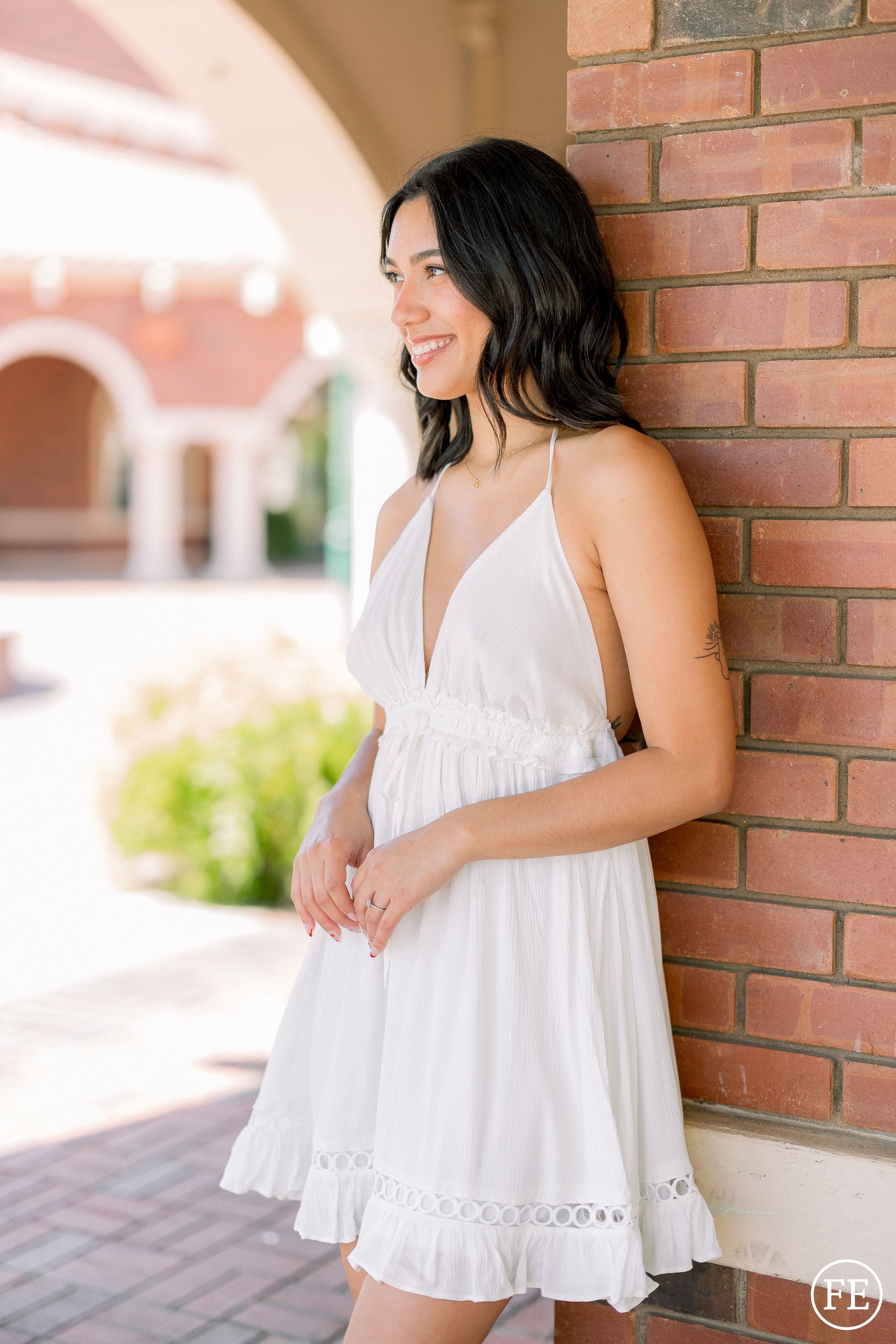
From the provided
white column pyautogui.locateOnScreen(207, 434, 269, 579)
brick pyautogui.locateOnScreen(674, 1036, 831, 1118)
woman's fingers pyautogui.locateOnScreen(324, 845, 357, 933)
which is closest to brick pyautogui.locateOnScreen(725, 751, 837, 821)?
brick pyautogui.locateOnScreen(674, 1036, 831, 1118)

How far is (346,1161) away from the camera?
6.02ft

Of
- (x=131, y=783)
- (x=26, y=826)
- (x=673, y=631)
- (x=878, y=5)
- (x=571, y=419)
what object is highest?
(x=878, y=5)

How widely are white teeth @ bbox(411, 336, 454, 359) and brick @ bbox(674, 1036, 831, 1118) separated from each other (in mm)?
1076

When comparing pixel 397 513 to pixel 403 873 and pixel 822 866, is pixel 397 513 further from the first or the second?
pixel 822 866

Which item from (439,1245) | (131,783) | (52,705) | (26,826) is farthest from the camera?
(52,705)

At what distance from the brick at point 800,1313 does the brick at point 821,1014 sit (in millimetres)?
335

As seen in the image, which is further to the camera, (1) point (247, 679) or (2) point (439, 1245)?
(1) point (247, 679)

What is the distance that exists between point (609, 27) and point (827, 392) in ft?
2.04

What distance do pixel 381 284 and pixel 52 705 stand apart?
7.71 metres

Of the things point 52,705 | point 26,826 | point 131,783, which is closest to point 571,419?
point 131,783

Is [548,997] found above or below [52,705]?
above

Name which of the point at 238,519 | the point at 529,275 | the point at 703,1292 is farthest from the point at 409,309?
the point at 238,519

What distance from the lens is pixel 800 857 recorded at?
6.27 ft

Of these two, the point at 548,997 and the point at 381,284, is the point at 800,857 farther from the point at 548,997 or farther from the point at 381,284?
the point at 381,284
